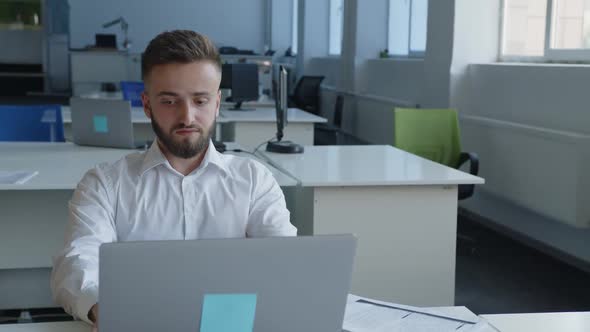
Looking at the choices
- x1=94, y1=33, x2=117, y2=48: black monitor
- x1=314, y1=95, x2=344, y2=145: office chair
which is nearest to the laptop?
x1=314, y1=95, x2=344, y2=145: office chair

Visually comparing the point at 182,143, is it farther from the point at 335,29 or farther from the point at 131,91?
the point at 335,29

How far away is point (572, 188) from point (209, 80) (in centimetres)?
288

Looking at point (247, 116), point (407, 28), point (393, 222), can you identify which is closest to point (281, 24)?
point (407, 28)

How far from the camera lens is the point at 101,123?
360cm

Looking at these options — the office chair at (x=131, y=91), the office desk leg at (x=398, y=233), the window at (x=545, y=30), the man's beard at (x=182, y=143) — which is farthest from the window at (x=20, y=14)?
the man's beard at (x=182, y=143)

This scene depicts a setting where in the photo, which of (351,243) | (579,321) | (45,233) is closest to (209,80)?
(351,243)

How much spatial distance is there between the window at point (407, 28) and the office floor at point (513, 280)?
A: 2.71 metres

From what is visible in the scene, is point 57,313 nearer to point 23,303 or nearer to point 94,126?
point 23,303

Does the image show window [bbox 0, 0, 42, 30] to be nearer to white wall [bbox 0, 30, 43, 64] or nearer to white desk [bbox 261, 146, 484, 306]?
white wall [bbox 0, 30, 43, 64]

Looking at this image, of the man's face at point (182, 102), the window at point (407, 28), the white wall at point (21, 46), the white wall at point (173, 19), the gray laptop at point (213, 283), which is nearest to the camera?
the gray laptop at point (213, 283)

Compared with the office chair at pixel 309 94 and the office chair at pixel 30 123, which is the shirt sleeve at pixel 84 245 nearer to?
the office chair at pixel 30 123

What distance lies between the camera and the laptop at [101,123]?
351cm

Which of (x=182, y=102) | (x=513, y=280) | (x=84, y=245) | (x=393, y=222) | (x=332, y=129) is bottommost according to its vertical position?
(x=513, y=280)

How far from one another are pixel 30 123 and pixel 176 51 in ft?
9.20
